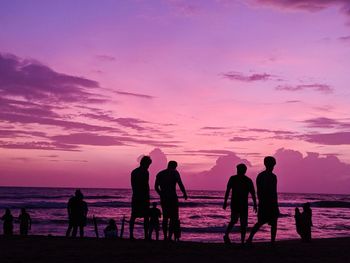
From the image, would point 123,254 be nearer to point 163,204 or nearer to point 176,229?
point 163,204

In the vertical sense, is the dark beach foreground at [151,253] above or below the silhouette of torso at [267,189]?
below

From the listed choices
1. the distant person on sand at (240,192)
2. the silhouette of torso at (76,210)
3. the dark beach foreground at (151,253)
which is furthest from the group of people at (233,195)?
the silhouette of torso at (76,210)

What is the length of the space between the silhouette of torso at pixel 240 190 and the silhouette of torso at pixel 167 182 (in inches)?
51.7

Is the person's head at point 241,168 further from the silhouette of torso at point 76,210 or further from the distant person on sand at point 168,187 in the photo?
the silhouette of torso at point 76,210

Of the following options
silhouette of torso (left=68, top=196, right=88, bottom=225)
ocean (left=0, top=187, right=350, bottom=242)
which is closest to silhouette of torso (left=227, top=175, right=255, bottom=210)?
silhouette of torso (left=68, top=196, right=88, bottom=225)

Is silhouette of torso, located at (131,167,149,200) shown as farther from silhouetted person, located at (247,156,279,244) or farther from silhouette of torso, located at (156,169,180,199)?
silhouetted person, located at (247,156,279,244)

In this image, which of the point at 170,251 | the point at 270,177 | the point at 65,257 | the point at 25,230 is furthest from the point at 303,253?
the point at 25,230

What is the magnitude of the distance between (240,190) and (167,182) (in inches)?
67.2

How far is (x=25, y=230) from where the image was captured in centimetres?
2139

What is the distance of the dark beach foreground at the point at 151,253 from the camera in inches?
340

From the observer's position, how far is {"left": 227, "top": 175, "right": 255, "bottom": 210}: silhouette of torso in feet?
35.9

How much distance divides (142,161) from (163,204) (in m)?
1.15

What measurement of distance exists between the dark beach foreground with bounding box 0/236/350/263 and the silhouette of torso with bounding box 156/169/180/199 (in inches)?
44.9

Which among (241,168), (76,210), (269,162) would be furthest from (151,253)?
(76,210)
